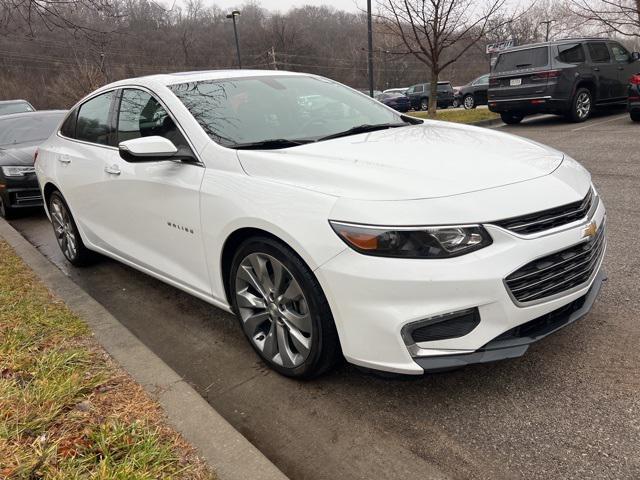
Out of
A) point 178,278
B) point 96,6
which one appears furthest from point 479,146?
point 96,6

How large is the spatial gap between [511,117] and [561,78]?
1866 millimetres

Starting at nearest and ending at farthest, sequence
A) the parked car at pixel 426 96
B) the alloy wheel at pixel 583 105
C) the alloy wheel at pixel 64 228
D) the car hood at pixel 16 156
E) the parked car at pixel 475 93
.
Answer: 1. the alloy wheel at pixel 64 228
2. the car hood at pixel 16 156
3. the alloy wheel at pixel 583 105
4. the parked car at pixel 475 93
5. the parked car at pixel 426 96

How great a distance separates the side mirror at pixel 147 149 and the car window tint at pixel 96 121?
110cm

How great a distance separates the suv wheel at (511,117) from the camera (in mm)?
12680

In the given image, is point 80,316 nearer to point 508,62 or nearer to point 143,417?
point 143,417

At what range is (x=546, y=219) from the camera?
7.71ft

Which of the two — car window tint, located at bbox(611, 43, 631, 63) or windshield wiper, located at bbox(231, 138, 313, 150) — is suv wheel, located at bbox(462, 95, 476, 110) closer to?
car window tint, located at bbox(611, 43, 631, 63)

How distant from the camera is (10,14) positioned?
5.98 metres

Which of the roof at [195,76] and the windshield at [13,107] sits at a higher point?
the windshield at [13,107]

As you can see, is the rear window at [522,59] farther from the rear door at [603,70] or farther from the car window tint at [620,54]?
the car window tint at [620,54]

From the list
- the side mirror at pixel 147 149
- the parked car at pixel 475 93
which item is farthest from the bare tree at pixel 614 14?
the side mirror at pixel 147 149

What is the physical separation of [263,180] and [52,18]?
548 centimetres

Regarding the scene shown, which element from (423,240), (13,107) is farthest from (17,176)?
(13,107)

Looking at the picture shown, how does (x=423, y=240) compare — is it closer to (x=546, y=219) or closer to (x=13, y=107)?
(x=546, y=219)
